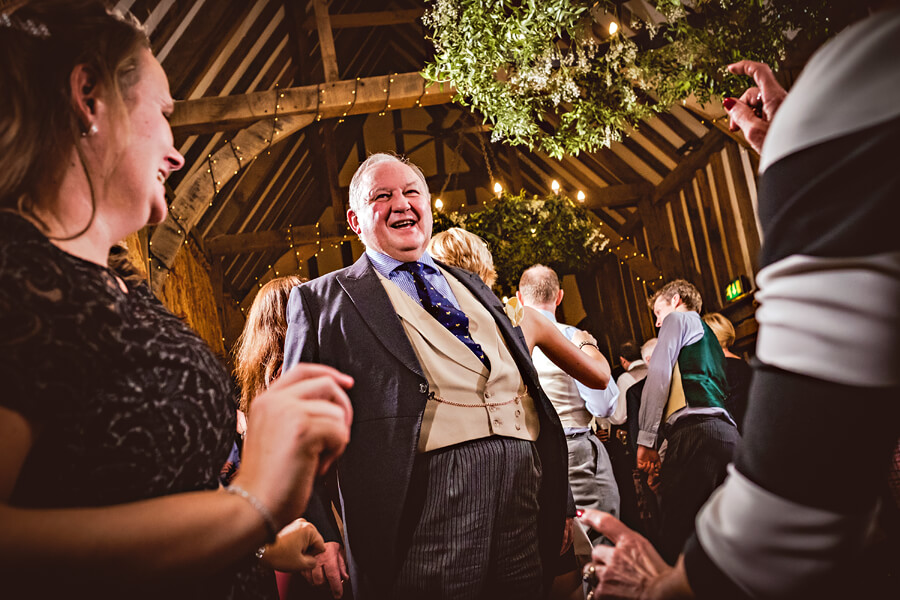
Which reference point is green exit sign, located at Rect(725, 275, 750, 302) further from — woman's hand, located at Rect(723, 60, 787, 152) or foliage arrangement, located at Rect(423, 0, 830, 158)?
woman's hand, located at Rect(723, 60, 787, 152)

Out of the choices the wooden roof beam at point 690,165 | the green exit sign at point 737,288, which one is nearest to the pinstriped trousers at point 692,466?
the green exit sign at point 737,288

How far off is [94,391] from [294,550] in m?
0.61

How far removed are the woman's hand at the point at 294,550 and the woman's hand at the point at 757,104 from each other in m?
1.24

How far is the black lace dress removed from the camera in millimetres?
740

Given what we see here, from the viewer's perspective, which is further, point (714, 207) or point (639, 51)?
point (714, 207)

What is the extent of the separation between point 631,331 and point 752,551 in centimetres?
1381

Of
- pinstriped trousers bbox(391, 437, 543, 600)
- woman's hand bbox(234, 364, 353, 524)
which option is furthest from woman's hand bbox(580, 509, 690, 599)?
pinstriped trousers bbox(391, 437, 543, 600)

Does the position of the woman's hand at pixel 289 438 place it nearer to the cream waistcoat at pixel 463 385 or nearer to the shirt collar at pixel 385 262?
the cream waistcoat at pixel 463 385

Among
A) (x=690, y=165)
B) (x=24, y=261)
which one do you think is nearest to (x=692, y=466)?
(x=24, y=261)

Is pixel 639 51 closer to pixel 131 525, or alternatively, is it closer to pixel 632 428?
pixel 632 428

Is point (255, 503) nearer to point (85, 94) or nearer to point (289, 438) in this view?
point (289, 438)

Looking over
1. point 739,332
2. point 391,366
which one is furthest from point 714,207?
point 391,366

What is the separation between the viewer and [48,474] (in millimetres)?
772

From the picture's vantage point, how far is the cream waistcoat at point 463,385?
1.65 metres
